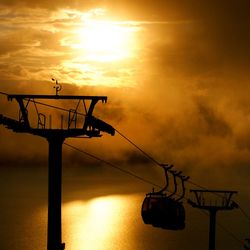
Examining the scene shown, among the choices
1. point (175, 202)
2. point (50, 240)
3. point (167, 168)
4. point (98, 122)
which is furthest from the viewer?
point (175, 202)

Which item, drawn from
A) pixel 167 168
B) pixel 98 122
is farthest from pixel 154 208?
pixel 98 122

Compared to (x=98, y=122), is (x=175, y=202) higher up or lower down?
lower down

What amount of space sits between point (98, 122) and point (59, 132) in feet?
8.13

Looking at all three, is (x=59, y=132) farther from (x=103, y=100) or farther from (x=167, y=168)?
(x=167, y=168)

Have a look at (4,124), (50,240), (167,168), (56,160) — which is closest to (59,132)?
(56,160)

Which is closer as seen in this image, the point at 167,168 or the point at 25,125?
the point at 25,125

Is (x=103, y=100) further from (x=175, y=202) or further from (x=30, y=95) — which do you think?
(x=175, y=202)

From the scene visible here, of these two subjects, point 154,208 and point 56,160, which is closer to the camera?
point 56,160

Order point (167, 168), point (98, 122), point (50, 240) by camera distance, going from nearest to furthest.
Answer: point (50, 240), point (98, 122), point (167, 168)

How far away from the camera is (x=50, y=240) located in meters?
22.1

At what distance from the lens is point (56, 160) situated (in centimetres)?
2219

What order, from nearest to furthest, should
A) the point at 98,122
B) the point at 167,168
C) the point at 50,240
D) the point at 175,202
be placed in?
the point at 50,240
the point at 98,122
the point at 167,168
the point at 175,202

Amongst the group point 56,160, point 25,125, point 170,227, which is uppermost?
point 25,125

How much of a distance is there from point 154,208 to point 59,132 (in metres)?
15.7
